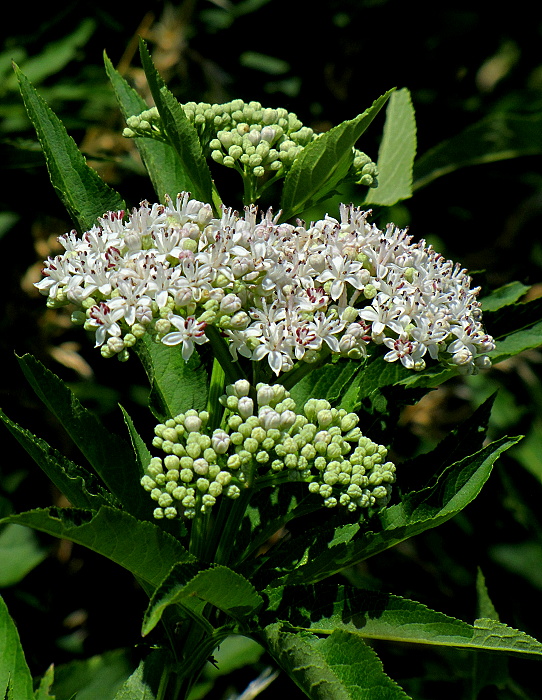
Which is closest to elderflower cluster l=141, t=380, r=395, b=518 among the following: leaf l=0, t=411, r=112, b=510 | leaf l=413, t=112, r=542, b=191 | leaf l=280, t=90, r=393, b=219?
leaf l=0, t=411, r=112, b=510

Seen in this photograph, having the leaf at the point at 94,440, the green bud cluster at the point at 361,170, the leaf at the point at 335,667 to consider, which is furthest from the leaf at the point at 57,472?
the green bud cluster at the point at 361,170

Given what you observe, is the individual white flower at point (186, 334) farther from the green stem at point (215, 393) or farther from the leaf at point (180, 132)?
the leaf at point (180, 132)

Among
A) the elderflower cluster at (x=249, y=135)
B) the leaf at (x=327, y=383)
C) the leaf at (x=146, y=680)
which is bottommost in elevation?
the leaf at (x=146, y=680)

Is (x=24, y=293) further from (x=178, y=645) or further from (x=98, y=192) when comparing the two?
(x=178, y=645)

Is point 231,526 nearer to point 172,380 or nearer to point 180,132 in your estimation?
point 172,380

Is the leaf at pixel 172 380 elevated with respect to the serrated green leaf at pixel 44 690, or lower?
elevated

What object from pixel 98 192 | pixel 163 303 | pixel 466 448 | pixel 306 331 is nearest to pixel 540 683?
pixel 466 448

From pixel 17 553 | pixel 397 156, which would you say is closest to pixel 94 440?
pixel 397 156
